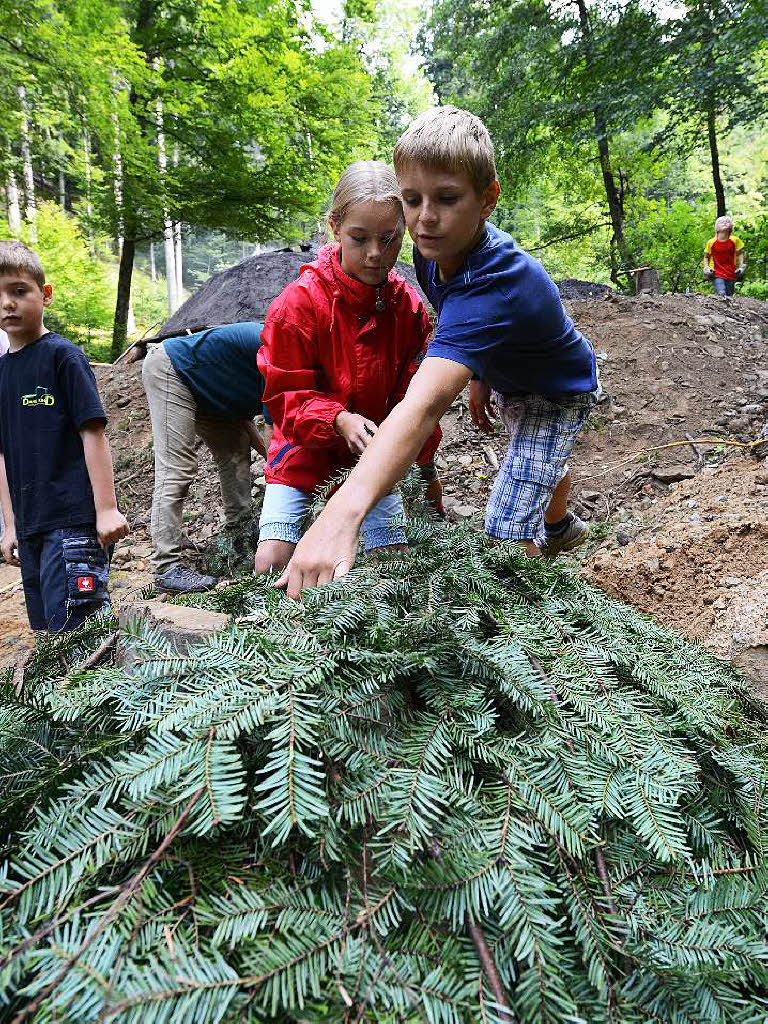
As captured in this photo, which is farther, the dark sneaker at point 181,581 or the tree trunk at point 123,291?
the tree trunk at point 123,291

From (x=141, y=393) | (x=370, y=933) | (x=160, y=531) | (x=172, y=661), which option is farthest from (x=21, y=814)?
(x=141, y=393)

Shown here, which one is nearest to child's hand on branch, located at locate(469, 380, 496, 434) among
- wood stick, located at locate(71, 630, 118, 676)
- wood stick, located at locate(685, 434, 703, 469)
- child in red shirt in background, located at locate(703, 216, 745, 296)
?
wood stick, located at locate(71, 630, 118, 676)

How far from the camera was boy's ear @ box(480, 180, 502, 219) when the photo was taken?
1881 mm

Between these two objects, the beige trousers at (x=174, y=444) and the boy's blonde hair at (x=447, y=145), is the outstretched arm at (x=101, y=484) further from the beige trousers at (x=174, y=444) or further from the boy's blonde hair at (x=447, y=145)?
Result: the boy's blonde hair at (x=447, y=145)

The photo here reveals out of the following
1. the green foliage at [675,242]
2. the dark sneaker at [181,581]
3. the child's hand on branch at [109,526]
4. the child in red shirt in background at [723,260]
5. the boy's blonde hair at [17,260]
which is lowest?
the dark sneaker at [181,581]

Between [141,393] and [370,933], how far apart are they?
9.25 m

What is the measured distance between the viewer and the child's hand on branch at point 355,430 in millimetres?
2010

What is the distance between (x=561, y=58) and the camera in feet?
40.9

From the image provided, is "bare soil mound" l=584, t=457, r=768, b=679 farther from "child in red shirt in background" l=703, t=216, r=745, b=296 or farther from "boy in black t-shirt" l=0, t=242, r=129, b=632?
"child in red shirt in background" l=703, t=216, r=745, b=296

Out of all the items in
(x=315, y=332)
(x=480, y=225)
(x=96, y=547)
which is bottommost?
(x=96, y=547)

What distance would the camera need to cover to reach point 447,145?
1.71 meters

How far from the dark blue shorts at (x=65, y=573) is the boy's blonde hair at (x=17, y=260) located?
3.96 feet

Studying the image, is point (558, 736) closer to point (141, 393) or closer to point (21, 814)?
point (21, 814)

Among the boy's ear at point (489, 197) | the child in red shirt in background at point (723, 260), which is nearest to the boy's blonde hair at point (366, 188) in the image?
the boy's ear at point (489, 197)
